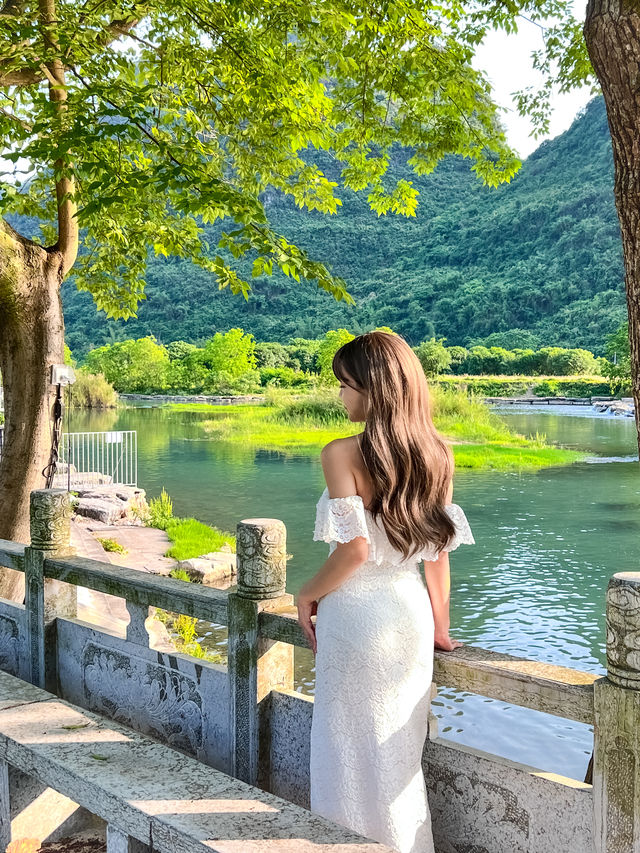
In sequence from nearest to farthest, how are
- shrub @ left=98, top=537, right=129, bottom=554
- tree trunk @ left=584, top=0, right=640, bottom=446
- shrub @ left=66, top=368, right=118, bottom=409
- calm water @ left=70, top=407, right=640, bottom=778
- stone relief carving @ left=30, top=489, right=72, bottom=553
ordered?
tree trunk @ left=584, top=0, right=640, bottom=446
stone relief carving @ left=30, top=489, right=72, bottom=553
calm water @ left=70, top=407, right=640, bottom=778
shrub @ left=98, top=537, right=129, bottom=554
shrub @ left=66, top=368, right=118, bottom=409

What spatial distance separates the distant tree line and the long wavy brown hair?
160ft

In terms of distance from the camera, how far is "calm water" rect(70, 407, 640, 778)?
6.40 m

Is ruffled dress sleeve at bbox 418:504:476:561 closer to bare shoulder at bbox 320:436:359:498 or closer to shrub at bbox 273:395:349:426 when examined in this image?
bare shoulder at bbox 320:436:359:498

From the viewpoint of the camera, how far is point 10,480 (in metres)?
5.75

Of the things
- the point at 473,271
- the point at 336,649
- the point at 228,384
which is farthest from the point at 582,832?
the point at 473,271

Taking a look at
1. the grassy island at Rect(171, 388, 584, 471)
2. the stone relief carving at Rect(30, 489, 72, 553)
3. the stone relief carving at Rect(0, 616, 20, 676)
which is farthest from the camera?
the grassy island at Rect(171, 388, 584, 471)

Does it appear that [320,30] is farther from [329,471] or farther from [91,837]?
[91,837]

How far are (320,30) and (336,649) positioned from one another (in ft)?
18.0

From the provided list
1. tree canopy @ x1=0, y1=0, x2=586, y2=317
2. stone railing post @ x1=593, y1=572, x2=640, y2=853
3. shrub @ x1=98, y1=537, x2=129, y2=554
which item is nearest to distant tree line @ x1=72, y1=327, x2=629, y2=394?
shrub @ x1=98, y1=537, x2=129, y2=554

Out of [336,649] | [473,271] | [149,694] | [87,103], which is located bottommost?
[149,694]

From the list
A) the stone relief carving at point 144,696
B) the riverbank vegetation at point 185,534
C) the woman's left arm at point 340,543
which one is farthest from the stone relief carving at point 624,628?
the riverbank vegetation at point 185,534

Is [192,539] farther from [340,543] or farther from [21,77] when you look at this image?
[340,543]

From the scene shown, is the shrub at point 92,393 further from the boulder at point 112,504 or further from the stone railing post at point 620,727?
the stone railing post at point 620,727

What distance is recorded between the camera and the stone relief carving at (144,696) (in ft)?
9.95
